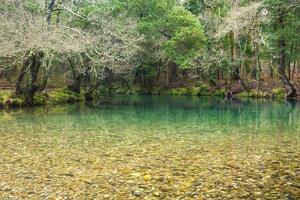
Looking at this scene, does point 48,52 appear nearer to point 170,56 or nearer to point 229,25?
point 229,25

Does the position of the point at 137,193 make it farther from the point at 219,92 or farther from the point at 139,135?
the point at 219,92

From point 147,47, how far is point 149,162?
1630 inches

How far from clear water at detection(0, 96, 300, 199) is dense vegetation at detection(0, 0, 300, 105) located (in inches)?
421

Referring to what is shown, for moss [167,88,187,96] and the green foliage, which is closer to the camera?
the green foliage

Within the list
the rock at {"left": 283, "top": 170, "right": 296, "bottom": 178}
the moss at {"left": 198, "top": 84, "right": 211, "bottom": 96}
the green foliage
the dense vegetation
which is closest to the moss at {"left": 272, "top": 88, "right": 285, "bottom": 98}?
the dense vegetation

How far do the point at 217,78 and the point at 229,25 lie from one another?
1457 cm

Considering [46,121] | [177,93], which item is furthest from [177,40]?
[46,121]

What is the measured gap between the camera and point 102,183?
7582 mm

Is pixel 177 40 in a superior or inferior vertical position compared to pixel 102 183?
superior

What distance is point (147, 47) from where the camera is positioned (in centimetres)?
5000

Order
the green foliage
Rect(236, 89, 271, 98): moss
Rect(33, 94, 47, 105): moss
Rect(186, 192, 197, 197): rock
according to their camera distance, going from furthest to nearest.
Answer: the green foliage < Rect(236, 89, 271, 98): moss < Rect(33, 94, 47, 105): moss < Rect(186, 192, 197, 197): rock

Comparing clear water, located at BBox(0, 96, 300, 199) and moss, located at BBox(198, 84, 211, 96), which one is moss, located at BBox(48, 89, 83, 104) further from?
moss, located at BBox(198, 84, 211, 96)

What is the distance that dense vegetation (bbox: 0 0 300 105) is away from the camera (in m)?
25.5

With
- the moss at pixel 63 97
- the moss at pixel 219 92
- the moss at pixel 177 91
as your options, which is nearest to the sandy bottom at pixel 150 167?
the moss at pixel 63 97
